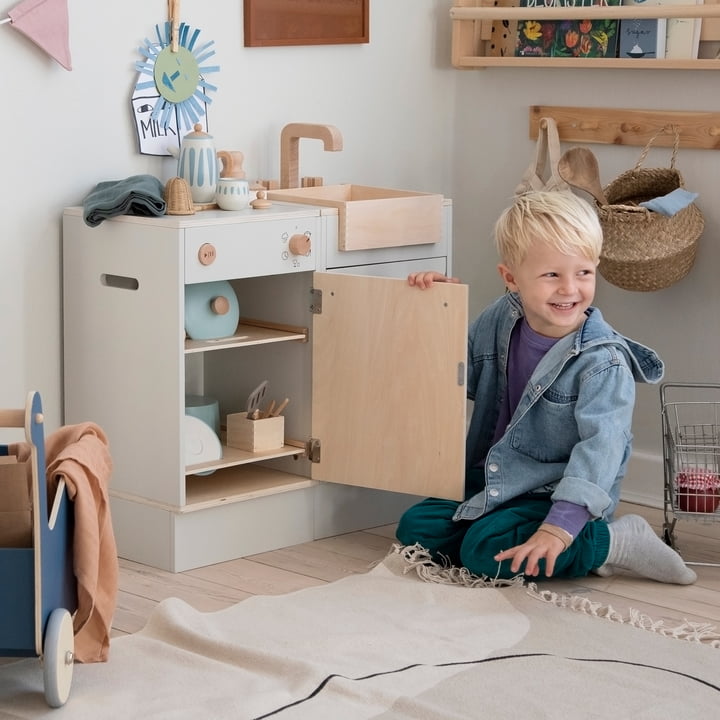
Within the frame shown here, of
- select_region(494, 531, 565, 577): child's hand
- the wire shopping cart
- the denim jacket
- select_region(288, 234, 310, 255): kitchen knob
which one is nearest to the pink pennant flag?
select_region(288, 234, 310, 255): kitchen knob

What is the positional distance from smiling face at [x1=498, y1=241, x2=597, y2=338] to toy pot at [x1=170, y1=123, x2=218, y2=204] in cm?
61

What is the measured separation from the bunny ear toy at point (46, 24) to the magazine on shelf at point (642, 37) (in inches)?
46.7

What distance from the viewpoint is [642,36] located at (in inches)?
109

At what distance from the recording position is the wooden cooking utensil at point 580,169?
2676mm

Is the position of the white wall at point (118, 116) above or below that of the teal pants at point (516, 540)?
above

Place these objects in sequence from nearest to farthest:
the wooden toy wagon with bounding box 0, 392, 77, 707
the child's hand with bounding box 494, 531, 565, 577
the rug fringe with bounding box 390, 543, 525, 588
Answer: the wooden toy wagon with bounding box 0, 392, 77, 707
the child's hand with bounding box 494, 531, 565, 577
the rug fringe with bounding box 390, 543, 525, 588

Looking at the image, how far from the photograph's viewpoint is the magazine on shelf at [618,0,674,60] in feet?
8.96

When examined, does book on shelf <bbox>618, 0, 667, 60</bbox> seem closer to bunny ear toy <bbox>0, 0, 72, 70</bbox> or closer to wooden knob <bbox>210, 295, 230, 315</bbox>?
wooden knob <bbox>210, 295, 230, 315</bbox>

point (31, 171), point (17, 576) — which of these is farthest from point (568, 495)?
A: point (31, 171)

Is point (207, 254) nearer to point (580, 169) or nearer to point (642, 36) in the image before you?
point (580, 169)

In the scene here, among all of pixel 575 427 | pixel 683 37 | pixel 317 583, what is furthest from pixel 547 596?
pixel 683 37

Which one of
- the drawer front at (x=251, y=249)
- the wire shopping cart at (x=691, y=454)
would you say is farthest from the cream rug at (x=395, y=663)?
the drawer front at (x=251, y=249)

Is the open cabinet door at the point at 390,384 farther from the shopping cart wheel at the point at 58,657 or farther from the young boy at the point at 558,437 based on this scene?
the shopping cart wheel at the point at 58,657

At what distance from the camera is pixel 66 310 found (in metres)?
2.50
